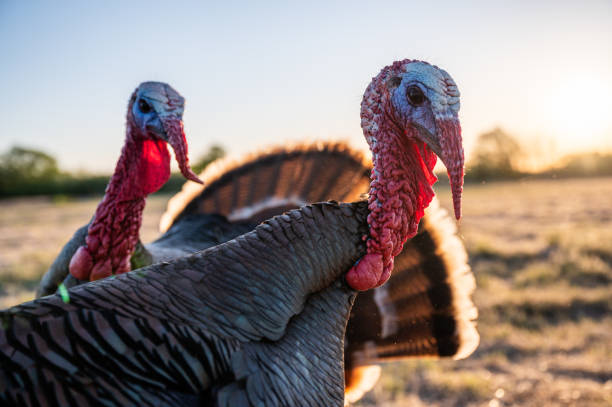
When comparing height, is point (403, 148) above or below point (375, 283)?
above

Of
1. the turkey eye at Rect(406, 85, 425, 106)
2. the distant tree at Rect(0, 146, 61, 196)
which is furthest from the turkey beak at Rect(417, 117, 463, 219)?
the distant tree at Rect(0, 146, 61, 196)

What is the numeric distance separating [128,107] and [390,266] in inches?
66.4

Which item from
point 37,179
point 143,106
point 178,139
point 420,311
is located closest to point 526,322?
point 420,311

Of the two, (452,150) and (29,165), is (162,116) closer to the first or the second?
(452,150)

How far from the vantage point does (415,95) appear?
1.84 meters

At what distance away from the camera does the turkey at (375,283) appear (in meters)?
1.48

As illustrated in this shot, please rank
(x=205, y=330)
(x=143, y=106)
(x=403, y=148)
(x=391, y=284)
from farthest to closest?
1. (x=391, y=284)
2. (x=143, y=106)
3. (x=403, y=148)
4. (x=205, y=330)

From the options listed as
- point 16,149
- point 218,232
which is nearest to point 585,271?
point 218,232

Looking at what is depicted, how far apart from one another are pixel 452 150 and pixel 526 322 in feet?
14.1

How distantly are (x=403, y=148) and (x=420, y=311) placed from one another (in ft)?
3.78

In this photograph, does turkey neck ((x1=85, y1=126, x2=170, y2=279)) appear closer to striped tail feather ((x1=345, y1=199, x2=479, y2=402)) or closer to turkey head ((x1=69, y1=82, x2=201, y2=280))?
turkey head ((x1=69, y1=82, x2=201, y2=280))

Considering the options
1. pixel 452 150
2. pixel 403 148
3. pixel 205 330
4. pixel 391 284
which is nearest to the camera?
pixel 205 330

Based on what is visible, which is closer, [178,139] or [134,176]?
[178,139]

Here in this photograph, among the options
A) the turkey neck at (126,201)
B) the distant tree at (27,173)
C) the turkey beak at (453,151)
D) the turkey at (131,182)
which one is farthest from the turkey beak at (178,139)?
the distant tree at (27,173)
